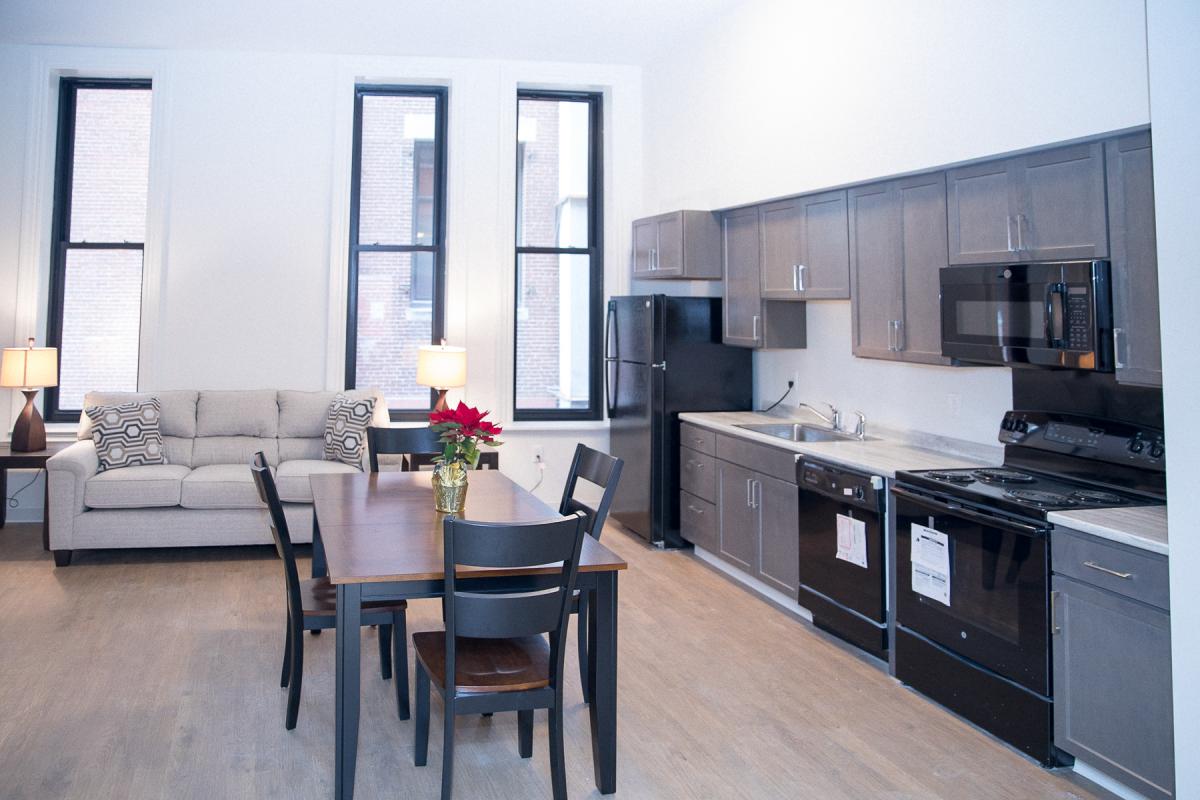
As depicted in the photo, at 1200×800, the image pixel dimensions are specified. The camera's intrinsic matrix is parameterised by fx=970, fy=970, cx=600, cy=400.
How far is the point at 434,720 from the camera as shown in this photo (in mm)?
3311

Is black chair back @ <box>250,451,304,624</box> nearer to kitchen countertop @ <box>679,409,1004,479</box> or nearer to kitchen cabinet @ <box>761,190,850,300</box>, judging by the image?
kitchen countertop @ <box>679,409,1004,479</box>

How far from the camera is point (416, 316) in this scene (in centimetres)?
687

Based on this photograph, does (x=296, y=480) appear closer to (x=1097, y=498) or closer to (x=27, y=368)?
(x=27, y=368)

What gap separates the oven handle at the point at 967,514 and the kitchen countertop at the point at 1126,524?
9 cm

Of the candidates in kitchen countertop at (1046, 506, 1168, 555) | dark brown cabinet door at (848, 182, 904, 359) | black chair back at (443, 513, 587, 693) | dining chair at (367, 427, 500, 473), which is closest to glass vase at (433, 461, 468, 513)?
black chair back at (443, 513, 587, 693)

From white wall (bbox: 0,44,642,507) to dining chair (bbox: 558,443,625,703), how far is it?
130 inches

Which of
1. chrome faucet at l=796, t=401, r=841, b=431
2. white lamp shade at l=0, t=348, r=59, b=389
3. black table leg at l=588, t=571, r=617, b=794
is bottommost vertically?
black table leg at l=588, t=571, r=617, b=794

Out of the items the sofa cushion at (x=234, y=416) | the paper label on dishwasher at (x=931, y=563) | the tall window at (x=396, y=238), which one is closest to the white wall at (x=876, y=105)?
the paper label on dishwasher at (x=931, y=563)

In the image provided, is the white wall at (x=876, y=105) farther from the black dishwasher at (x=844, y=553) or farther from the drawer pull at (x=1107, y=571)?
the drawer pull at (x=1107, y=571)

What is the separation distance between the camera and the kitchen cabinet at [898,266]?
3824 mm

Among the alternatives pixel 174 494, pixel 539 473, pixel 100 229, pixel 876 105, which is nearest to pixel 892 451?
pixel 876 105

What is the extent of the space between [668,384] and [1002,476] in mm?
2572

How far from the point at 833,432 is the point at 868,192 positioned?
4.37ft

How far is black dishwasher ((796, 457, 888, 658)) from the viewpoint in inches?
150
